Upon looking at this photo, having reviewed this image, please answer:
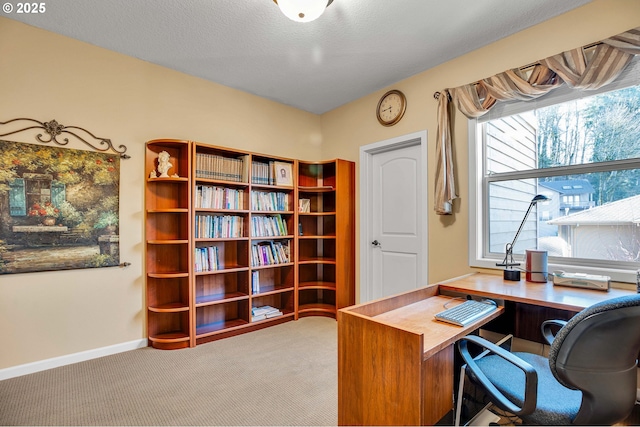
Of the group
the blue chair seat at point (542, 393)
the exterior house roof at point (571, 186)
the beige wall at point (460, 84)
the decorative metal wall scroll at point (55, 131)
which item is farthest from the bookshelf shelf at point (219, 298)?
the exterior house roof at point (571, 186)

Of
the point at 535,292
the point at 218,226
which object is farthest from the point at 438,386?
the point at 218,226

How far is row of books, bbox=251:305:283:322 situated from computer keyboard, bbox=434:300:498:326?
2.21 m

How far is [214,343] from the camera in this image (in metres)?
2.90

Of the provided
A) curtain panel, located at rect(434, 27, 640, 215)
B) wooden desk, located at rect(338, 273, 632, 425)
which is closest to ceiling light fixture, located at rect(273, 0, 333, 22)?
curtain panel, located at rect(434, 27, 640, 215)

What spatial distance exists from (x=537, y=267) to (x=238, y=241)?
2827 millimetres

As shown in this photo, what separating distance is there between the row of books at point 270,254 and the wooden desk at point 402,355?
1909 mm

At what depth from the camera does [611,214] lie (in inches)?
80.3

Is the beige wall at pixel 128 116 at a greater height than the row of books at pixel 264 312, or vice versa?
the beige wall at pixel 128 116

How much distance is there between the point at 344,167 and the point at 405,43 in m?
1.55

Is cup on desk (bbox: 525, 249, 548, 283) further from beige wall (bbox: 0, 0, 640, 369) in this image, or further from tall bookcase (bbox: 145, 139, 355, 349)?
tall bookcase (bbox: 145, 139, 355, 349)

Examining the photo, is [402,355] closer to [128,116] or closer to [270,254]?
[270,254]

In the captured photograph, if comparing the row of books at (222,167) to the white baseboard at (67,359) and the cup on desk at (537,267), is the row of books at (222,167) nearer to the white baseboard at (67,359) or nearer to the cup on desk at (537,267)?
the white baseboard at (67,359)

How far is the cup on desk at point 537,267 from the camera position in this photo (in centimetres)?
213

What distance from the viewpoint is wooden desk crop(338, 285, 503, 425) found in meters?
1.27
